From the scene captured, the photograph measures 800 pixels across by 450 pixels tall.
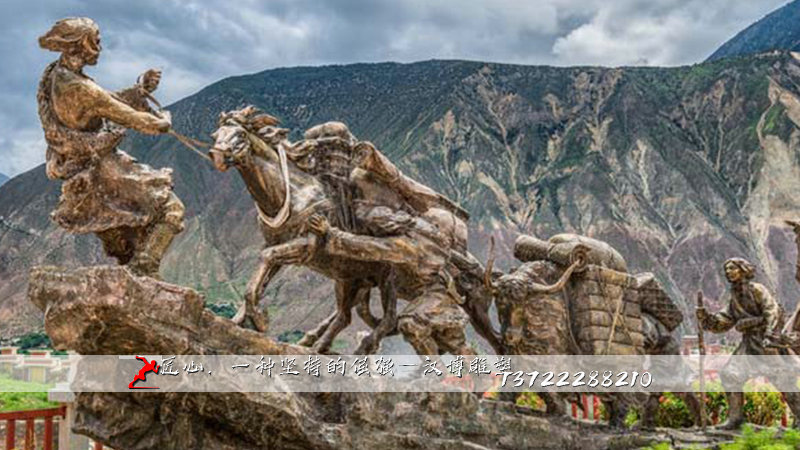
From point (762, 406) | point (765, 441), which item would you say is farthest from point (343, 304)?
point (762, 406)

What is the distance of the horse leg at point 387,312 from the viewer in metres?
5.90

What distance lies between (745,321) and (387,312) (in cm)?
320

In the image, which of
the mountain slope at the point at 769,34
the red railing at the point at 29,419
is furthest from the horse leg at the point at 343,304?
the mountain slope at the point at 769,34

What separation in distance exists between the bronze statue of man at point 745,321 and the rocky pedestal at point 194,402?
8.40 feet

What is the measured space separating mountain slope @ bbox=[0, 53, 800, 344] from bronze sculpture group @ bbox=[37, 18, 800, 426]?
76.9ft

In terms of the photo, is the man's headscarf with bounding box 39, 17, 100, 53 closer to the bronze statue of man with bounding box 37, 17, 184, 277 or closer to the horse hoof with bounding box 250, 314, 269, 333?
the bronze statue of man with bounding box 37, 17, 184, 277

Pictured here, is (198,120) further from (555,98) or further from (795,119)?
(795,119)

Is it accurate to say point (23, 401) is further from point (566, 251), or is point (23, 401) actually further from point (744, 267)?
point (744, 267)

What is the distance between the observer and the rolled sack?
266 inches

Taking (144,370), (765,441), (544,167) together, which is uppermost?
(544,167)

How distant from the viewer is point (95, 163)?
16.4ft

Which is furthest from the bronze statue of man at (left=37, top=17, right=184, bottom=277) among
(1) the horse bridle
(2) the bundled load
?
(2) the bundled load

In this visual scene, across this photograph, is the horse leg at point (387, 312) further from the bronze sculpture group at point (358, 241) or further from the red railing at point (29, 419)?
the red railing at point (29, 419)

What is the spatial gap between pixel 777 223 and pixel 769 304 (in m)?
33.2
